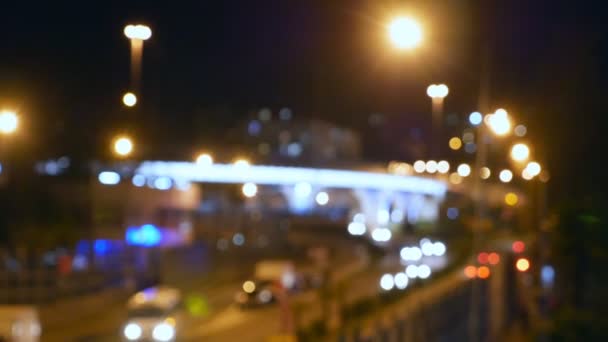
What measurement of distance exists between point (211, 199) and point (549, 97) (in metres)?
38.0

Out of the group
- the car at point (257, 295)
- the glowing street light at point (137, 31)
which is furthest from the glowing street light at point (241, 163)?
the glowing street light at point (137, 31)

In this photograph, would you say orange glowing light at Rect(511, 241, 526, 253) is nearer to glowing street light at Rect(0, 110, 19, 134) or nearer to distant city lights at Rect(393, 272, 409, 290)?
distant city lights at Rect(393, 272, 409, 290)

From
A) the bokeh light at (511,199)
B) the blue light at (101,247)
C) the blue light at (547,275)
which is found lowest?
the blue light at (547,275)

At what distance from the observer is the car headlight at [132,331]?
2439 cm

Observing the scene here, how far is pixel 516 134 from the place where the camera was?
66.3 ft

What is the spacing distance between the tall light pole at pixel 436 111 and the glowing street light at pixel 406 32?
562cm

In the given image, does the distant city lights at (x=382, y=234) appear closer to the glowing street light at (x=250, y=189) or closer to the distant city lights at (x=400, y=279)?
the distant city lights at (x=400, y=279)

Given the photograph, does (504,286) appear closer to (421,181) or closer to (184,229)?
(421,181)

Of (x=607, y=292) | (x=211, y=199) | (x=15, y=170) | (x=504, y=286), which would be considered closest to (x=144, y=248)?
(x=15, y=170)

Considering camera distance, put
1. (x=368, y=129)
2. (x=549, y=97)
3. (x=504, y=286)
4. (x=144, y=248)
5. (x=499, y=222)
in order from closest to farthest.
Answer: (x=549, y=97) < (x=504, y=286) < (x=499, y=222) < (x=144, y=248) < (x=368, y=129)

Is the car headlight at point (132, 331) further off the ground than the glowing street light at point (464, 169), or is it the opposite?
the glowing street light at point (464, 169)

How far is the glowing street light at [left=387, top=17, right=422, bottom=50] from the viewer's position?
13.1m

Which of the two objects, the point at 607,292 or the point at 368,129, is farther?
the point at 368,129

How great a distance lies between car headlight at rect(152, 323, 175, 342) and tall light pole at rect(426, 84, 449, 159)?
8.35 meters
